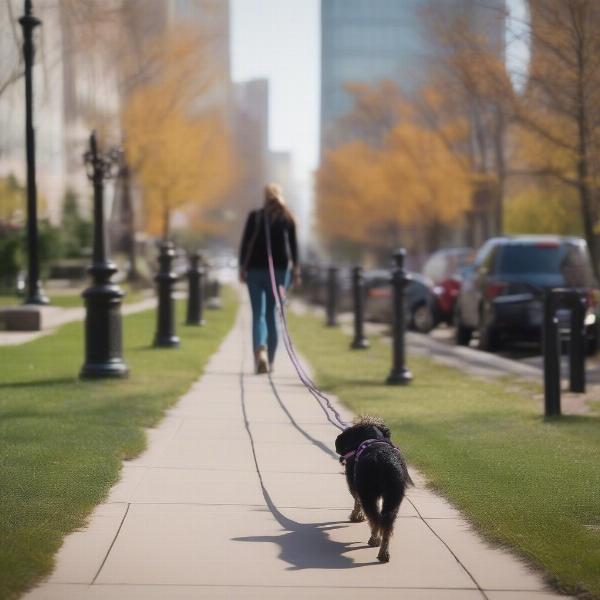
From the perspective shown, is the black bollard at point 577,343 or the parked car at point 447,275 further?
the parked car at point 447,275

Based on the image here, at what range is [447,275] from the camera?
33.1 meters

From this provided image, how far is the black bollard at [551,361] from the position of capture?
439 inches

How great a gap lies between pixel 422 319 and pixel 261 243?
14981 millimetres

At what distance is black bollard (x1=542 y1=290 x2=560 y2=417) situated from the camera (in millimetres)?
11156

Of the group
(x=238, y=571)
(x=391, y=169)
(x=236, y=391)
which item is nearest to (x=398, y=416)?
(x=236, y=391)

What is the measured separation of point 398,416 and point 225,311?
24.1m

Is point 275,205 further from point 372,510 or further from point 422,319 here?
point 422,319

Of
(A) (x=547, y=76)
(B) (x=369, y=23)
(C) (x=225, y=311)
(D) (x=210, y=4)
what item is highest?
(B) (x=369, y=23)

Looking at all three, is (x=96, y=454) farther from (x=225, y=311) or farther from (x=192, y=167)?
(x=192, y=167)

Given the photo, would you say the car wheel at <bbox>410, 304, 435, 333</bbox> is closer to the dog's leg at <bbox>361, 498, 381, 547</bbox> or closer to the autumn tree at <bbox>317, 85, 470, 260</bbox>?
the autumn tree at <bbox>317, 85, 470, 260</bbox>

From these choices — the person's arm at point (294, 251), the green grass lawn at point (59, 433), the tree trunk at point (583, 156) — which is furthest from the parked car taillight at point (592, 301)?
the person's arm at point (294, 251)

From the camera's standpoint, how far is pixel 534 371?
1633 cm

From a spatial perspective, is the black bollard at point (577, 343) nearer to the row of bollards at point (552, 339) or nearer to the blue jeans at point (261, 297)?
the row of bollards at point (552, 339)

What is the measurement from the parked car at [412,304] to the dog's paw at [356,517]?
19110mm
